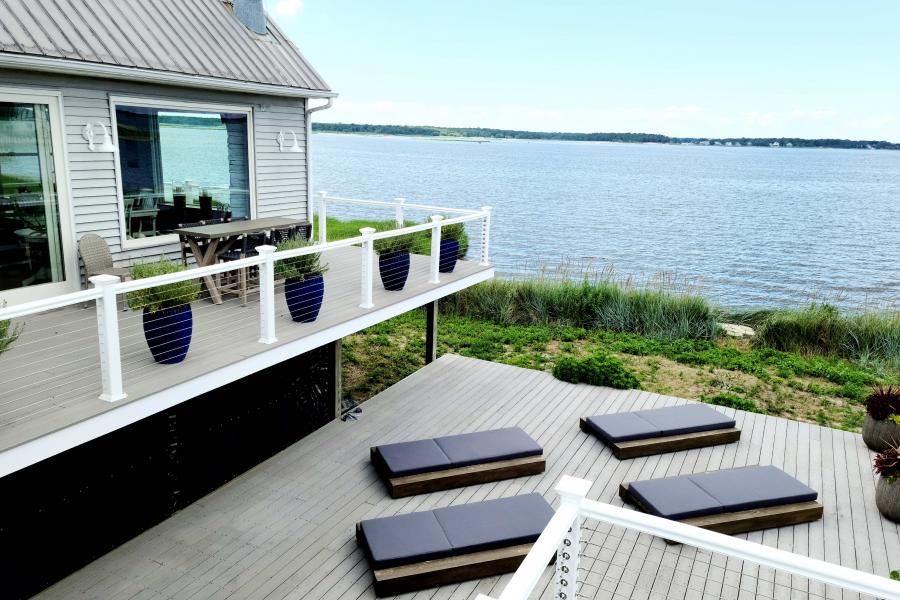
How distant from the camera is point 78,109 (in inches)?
306

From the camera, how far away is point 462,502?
7.30 m

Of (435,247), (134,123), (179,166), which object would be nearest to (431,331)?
(435,247)

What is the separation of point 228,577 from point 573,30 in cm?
7262

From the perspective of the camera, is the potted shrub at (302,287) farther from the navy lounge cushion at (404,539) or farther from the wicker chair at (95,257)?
the navy lounge cushion at (404,539)

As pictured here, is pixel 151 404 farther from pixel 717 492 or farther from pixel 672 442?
pixel 672 442

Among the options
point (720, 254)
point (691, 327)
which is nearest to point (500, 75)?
point (720, 254)

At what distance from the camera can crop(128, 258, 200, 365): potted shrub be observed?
6285mm

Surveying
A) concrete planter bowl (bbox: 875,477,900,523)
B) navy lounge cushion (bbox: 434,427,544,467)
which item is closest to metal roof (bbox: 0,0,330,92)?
navy lounge cushion (bbox: 434,427,544,467)

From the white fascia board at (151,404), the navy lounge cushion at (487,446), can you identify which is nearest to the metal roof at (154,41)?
the white fascia board at (151,404)

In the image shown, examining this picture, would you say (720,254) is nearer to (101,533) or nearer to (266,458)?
(266,458)

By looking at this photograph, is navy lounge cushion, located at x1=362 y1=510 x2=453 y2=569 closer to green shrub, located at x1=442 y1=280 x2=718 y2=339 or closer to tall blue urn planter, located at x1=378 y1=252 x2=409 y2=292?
tall blue urn planter, located at x1=378 y1=252 x2=409 y2=292

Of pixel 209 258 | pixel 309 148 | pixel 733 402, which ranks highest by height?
pixel 309 148

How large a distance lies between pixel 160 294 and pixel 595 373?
697 cm

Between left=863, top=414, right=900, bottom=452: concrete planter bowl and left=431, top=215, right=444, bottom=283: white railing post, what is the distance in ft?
20.0
